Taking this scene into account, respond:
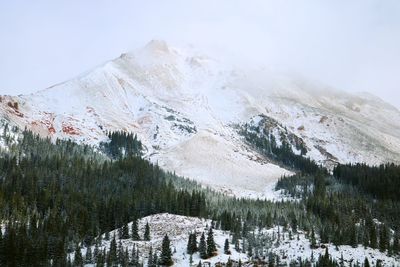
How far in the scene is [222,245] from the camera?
16650 cm

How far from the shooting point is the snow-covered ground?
15975cm

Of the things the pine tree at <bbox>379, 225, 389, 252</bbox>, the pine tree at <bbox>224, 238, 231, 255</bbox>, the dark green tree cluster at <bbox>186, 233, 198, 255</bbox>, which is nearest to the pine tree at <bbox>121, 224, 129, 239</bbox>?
the dark green tree cluster at <bbox>186, 233, 198, 255</bbox>

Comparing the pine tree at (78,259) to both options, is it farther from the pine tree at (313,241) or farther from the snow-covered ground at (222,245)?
the pine tree at (313,241)

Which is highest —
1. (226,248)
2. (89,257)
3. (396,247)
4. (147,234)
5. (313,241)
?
(147,234)

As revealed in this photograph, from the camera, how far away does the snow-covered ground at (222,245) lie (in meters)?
160

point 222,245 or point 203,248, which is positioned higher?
point 222,245

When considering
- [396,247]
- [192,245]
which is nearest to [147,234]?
[192,245]

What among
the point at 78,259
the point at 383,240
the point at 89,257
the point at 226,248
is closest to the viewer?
the point at 78,259

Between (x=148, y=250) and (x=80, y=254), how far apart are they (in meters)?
20.3

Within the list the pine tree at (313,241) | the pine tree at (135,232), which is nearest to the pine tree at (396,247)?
the pine tree at (313,241)

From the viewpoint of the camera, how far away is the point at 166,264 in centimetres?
15062

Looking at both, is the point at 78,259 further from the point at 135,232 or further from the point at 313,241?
the point at 313,241

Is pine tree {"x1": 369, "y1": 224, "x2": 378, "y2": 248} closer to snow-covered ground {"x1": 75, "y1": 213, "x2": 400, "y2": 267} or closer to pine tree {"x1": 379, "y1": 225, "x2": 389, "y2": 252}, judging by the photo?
pine tree {"x1": 379, "y1": 225, "x2": 389, "y2": 252}

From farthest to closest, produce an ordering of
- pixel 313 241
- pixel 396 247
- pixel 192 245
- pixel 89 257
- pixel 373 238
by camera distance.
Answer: pixel 373 238 < pixel 396 247 < pixel 313 241 < pixel 192 245 < pixel 89 257
